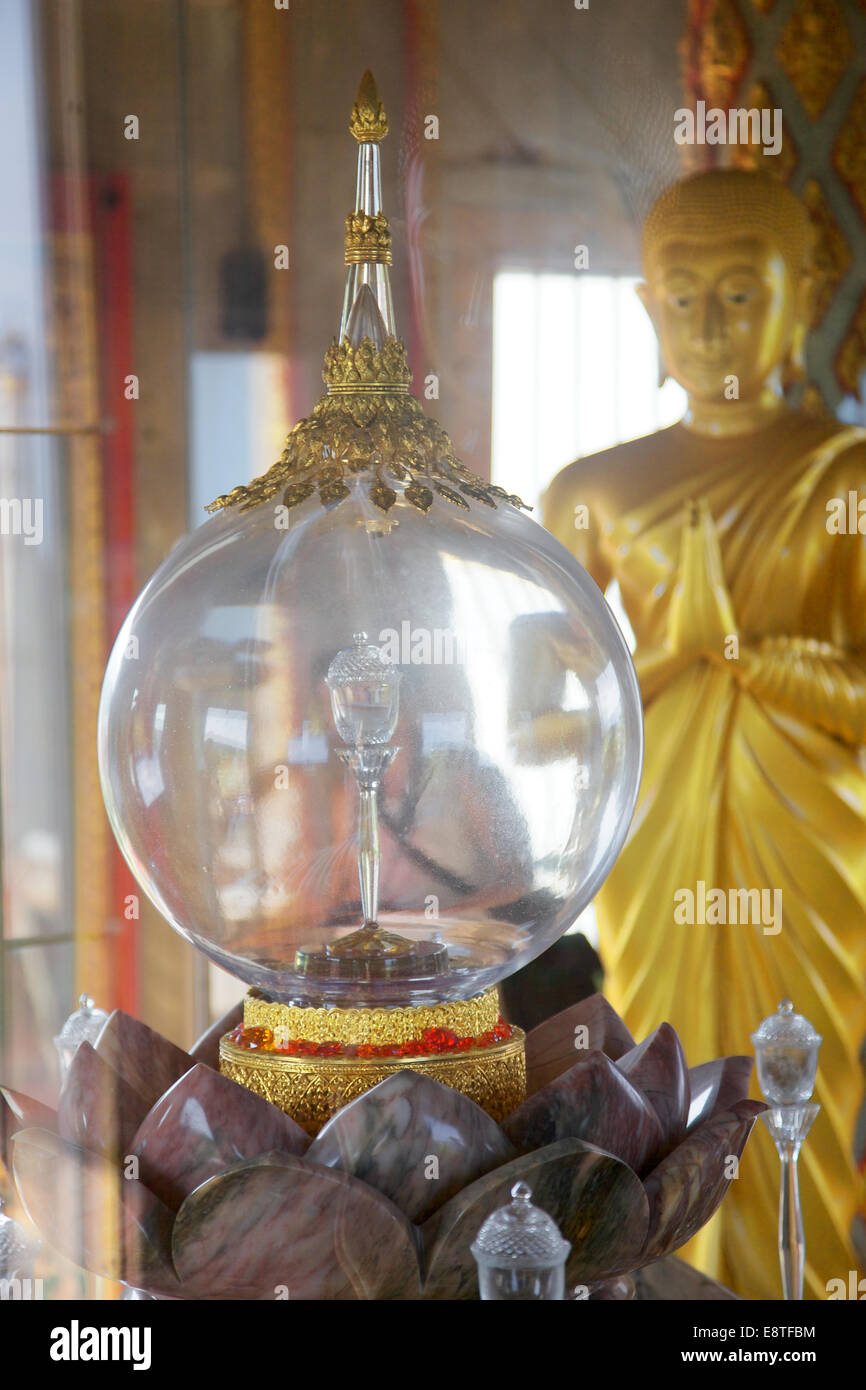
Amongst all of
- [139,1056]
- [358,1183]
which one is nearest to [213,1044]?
[139,1056]

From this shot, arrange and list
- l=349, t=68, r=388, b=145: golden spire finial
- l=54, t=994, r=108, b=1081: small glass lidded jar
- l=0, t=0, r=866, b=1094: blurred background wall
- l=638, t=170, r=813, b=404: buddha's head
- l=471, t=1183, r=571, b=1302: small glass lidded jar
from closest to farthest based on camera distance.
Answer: l=471, t=1183, r=571, b=1302: small glass lidded jar < l=349, t=68, r=388, b=145: golden spire finial < l=54, t=994, r=108, b=1081: small glass lidded jar < l=0, t=0, r=866, b=1094: blurred background wall < l=638, t=170, r=813, b=404: buddha's head

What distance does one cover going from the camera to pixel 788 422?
5.62 feet

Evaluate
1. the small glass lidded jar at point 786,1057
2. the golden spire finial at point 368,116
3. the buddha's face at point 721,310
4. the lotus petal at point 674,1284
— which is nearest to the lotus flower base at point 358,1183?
the small glass lidded jar at point 786,1057

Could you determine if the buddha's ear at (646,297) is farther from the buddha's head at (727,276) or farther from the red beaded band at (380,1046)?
the red beaded band at (380,1046)

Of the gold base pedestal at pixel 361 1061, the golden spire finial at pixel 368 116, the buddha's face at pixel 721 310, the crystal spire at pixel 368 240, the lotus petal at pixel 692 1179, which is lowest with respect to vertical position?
the lotus petal at pixel 692 1179

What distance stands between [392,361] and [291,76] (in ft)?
2.69

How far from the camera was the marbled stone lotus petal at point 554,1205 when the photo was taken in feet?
2.08

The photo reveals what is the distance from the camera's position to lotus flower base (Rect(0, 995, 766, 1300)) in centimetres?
62

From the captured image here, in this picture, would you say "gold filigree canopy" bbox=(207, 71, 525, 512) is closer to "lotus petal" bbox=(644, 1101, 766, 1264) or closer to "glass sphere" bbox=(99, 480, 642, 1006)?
"glass sphere" bbox=(99, 480, 642, 1006)

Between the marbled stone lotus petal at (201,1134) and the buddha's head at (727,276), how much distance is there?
118 cm

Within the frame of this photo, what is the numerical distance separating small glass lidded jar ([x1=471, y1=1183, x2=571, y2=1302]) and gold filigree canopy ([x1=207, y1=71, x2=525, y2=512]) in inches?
13.8

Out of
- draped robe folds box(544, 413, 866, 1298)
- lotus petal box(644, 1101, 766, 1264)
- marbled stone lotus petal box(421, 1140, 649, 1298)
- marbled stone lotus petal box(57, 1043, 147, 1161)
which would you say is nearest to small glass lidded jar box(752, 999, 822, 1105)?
lotus petal box(644, 1101, 766, 1264)

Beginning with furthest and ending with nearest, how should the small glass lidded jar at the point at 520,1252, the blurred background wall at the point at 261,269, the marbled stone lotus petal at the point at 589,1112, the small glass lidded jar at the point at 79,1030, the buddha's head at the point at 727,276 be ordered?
the buddha's head at the point at 727,276 → the blurred background wall at the point at 261,269 → the small glass lidded jar at the point at 79,1030 → the marbled stone lotus petal at the point at 589,1112 → the small glass lidded jar at the point at 520,1252

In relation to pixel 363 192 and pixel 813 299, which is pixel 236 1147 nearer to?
pixel 363 192
